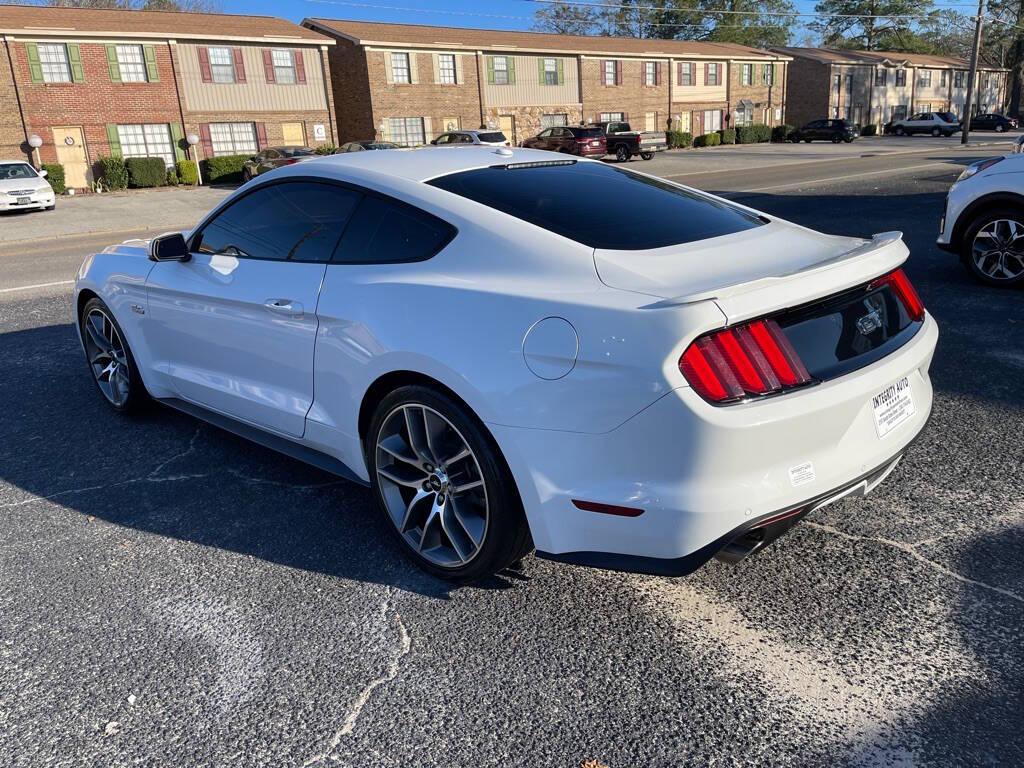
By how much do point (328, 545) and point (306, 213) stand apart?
1.42m

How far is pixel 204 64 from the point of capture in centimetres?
3378

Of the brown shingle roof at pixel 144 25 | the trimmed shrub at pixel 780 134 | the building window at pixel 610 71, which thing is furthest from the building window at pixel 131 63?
the trimmed shrub at pixel 780 134

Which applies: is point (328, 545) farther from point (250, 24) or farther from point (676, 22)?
point (676, 22)

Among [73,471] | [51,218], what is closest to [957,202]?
[73,471]

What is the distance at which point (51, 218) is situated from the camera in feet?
71.0

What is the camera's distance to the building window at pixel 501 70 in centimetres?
4231

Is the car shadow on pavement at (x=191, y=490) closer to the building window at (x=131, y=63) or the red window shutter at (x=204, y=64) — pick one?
the building window at (x=131, y=63)

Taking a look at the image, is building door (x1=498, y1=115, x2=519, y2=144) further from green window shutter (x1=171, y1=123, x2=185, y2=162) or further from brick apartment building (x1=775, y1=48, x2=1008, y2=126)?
brick apartment building (x1=775, y1=48, x2=1008, y2=126)

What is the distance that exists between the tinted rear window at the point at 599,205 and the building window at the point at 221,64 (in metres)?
34.8

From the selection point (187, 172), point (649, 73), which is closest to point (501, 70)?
point (649, 73)

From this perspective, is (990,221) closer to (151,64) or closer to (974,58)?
(151,64)

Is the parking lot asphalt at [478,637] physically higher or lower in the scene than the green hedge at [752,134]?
higher

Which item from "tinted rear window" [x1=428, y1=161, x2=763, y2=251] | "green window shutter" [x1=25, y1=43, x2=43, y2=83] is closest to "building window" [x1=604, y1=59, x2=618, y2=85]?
"green window shutter" [x1=25, y1=43, x2=43, y2=83]

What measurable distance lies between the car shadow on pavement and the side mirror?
3.47 ft
